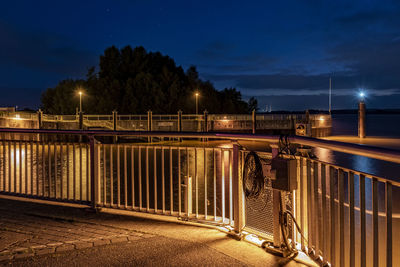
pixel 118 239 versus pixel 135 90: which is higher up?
pixel 135 90

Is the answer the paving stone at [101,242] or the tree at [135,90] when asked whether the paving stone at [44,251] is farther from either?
the tree at [135,90]

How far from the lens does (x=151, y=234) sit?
3840mm

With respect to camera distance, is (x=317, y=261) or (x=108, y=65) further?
(x=108, y=65)

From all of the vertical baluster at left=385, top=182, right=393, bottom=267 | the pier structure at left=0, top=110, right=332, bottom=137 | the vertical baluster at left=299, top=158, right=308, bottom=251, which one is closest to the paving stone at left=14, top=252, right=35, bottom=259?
the vertical baluster at left=299, top=158, right=308, bottom=251

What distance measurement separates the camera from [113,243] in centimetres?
353

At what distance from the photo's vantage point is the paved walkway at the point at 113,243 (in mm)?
3102

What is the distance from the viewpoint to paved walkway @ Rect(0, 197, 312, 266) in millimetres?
3102

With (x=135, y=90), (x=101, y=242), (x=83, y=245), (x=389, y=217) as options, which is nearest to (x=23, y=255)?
(x=83, y=245)

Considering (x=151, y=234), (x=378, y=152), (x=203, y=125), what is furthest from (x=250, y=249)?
(x=203, y=125)

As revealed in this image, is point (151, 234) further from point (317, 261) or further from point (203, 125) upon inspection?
point (203, 125)

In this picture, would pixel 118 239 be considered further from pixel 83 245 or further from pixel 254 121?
pixel 254 121

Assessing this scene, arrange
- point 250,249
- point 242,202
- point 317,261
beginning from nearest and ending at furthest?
point 317,261
point 250,249
point 242,202

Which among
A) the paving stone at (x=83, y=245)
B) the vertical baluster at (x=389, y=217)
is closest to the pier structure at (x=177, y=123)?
the paving stone at (x=83, y=245)

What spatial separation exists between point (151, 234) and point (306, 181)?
190cm
